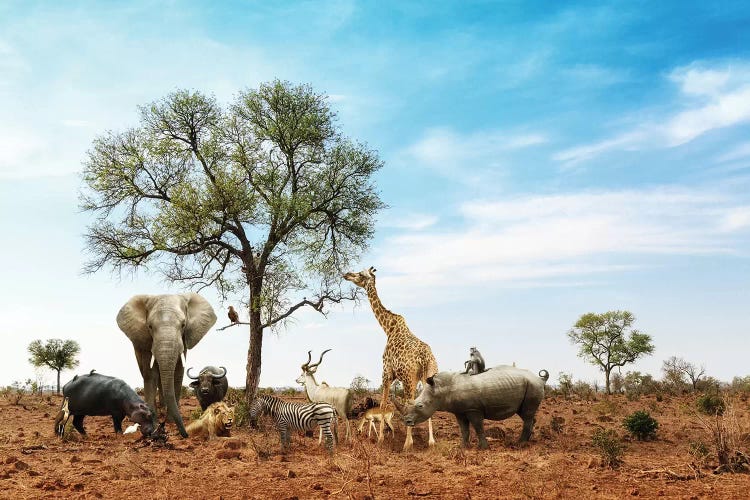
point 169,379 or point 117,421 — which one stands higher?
point 169,379

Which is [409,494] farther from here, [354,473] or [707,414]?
[707,414]

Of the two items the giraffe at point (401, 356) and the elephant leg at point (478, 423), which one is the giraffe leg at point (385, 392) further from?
the elephant leg at point (478, 423)

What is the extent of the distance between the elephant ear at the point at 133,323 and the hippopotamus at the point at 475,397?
7449mm

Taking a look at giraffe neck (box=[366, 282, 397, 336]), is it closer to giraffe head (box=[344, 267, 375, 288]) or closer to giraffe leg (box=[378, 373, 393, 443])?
giraffe head (box=[344, 267, 375, 288])

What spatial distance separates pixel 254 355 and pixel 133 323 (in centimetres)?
634

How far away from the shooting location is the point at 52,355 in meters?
43.0

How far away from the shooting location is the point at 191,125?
A: 25.9 m

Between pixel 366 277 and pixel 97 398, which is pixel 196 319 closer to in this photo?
pixel 97 398

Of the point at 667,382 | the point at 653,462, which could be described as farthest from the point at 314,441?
the point at 667,382

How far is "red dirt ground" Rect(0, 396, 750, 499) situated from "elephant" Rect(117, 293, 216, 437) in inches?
76.5

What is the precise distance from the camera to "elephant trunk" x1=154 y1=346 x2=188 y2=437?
15146mm

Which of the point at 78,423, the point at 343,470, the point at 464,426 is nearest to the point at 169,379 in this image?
the point at 78,423

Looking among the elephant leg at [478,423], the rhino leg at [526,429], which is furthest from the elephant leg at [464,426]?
the rhino leg at [526,429]

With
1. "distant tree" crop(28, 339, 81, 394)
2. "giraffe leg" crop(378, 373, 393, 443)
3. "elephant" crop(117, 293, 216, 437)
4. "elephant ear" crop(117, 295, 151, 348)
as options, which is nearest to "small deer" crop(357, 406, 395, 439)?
"giraffe leg" crop(378, 373, 393, 443)
